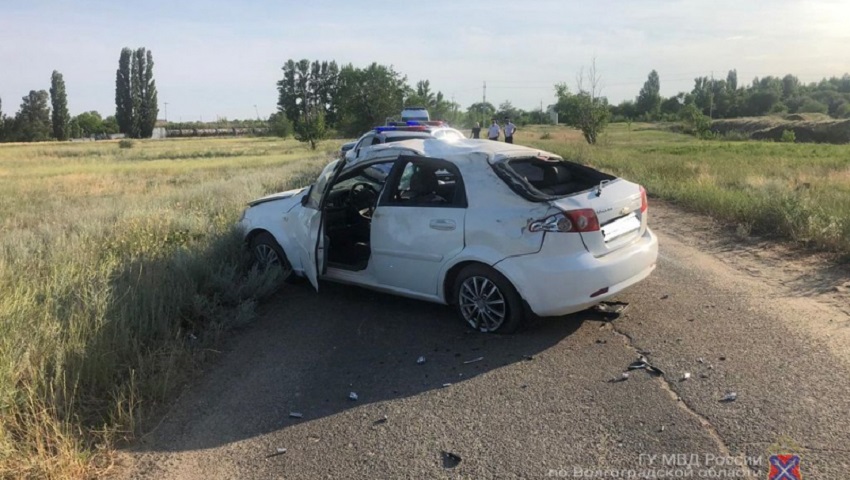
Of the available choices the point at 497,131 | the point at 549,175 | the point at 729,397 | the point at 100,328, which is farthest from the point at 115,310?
the point at 497,131

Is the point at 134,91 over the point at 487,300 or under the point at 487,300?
over

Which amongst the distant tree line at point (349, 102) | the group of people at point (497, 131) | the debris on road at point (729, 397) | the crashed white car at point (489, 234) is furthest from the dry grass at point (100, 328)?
the distant tree line at point (349, 102)

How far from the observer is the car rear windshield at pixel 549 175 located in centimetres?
514

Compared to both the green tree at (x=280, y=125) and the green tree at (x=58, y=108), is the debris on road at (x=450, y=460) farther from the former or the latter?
the green tree at (x=58, y=108)

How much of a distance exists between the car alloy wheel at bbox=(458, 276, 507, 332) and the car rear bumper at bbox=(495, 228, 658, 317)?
25cm

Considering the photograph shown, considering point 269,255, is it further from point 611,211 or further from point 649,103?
point 649,103

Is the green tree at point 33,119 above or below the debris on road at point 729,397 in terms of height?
above

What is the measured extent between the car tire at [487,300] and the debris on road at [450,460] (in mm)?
1789

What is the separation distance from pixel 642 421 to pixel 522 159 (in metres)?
2.67

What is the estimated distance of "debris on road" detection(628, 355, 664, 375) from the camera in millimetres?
4289

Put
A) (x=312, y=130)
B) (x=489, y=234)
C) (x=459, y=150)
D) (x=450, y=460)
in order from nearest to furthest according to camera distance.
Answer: (x=450, y=460)
(x=489, y=234)
(x=459, y=150)
(x=312, y=130)

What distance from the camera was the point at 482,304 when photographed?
5.13 m

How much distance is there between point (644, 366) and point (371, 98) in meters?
61.8

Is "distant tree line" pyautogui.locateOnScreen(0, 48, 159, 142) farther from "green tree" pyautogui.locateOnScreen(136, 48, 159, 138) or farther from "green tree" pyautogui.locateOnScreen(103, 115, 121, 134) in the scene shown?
"green tree" pyautogui.locateOnScreen(103, 115, 121, 134)
